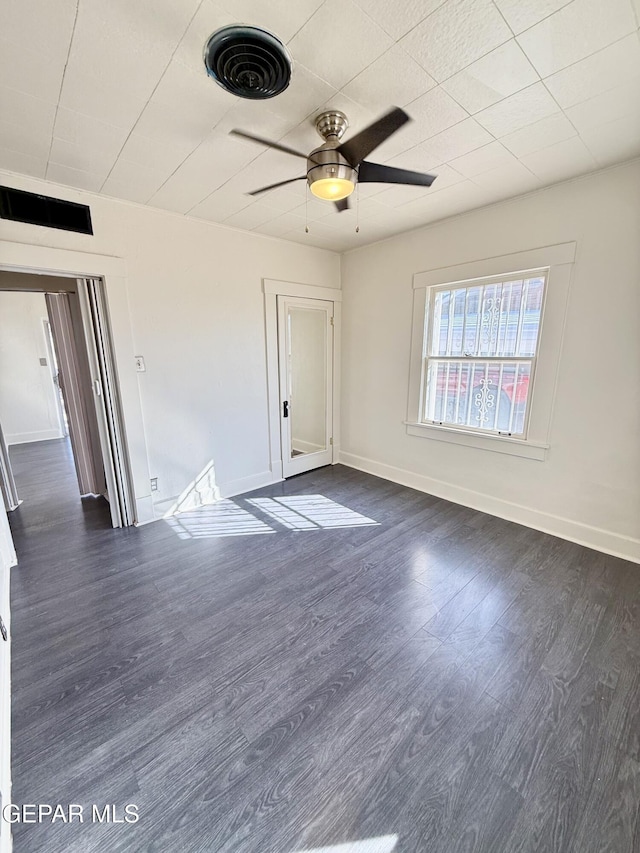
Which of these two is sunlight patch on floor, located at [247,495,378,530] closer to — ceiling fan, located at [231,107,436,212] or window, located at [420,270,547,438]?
window, located at [420,270,547,438]

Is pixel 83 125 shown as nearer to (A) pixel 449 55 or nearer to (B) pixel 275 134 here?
(B) pixel 275 134

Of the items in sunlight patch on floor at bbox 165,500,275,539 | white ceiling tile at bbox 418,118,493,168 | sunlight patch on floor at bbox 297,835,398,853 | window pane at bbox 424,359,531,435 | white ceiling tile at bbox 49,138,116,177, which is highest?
white ceiling tile at bbox 418,118,493,168

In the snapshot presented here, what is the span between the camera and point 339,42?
1.37m

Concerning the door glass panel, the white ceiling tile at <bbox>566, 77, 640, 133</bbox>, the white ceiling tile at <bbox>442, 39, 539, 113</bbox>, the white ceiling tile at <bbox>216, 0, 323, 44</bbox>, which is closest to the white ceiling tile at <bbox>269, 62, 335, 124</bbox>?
the white ceiling tile at <bbox>216, 0, 323, 44</bbox>

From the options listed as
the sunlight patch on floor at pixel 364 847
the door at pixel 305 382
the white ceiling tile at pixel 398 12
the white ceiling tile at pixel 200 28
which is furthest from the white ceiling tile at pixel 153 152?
the sunlight patch on floor at pixel 364 847

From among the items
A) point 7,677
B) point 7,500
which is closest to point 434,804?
point 7,677

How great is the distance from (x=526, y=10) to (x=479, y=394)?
2547mm

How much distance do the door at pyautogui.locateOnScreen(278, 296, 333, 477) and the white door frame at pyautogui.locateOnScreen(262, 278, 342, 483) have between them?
58 millimetres

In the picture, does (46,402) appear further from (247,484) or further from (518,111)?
(518,111)

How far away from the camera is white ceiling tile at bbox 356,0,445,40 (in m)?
1.23

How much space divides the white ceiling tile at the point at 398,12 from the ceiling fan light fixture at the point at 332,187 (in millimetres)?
533

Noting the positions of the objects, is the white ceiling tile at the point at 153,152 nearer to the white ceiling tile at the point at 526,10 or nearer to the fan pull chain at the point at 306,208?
the fan pull chain at the point at 306,208

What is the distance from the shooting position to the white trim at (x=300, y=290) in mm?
3769

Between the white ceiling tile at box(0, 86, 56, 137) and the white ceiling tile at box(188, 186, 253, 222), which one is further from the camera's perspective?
the white ceiling tile at box(188, 186, 253, 222)
